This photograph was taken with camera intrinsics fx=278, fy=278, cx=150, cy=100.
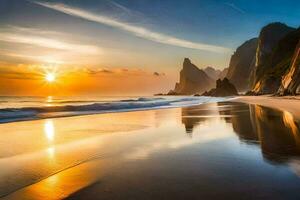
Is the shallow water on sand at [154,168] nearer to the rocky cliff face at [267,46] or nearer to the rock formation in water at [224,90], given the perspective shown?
the rocky cliff face at [267,46]

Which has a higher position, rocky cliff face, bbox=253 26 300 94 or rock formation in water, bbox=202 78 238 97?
rocky cliff face, bbox=253 26 300 94

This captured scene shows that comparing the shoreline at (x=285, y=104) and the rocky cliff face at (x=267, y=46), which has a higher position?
the rocky cliff face at (x=267, y=46)

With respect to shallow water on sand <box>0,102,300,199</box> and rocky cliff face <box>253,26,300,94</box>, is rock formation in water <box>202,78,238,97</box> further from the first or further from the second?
shallow water on sand <box>0,102,300,199</box>

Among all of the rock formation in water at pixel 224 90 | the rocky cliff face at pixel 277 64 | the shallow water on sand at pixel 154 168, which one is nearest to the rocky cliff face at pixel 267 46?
the rocky cliff face at pixel 277 64

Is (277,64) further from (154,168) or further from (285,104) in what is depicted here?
(154,168)

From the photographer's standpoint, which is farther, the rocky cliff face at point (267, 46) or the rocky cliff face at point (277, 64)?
the rocky cliff face at point (267, 46)

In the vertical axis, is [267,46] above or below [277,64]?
above

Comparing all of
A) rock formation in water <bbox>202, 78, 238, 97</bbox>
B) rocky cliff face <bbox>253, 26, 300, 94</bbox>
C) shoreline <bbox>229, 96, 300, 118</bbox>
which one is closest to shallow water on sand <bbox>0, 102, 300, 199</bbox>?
shoreline <bbox>229, 96, 300, 118</bbox>

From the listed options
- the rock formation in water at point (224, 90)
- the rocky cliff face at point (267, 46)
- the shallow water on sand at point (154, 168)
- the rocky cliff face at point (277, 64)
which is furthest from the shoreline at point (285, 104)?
the rock formation in water at point (224, 90)

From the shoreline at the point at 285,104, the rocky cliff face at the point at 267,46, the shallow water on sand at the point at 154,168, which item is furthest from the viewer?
the rocky cliff face at the point at 267,46

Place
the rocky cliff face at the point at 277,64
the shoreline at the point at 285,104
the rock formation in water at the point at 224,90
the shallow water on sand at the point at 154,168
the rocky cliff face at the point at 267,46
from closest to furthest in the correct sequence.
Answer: the shallow water on sand at the point at 154,168 → the shoreline at the point at 285,104 → the rocky cliff face at the point at 277,64 → the rocky cliff face at the point at 267,46 → the rock formation in water at the point at 224,90

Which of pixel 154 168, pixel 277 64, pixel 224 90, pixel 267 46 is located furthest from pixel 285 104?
pixel 267 46

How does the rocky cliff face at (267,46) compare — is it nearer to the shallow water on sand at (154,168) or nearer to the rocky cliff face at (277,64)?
the rocky cliff face at (277,64)

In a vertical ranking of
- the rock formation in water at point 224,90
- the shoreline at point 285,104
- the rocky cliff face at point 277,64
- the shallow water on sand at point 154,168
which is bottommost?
the shoreline at point 285,104
